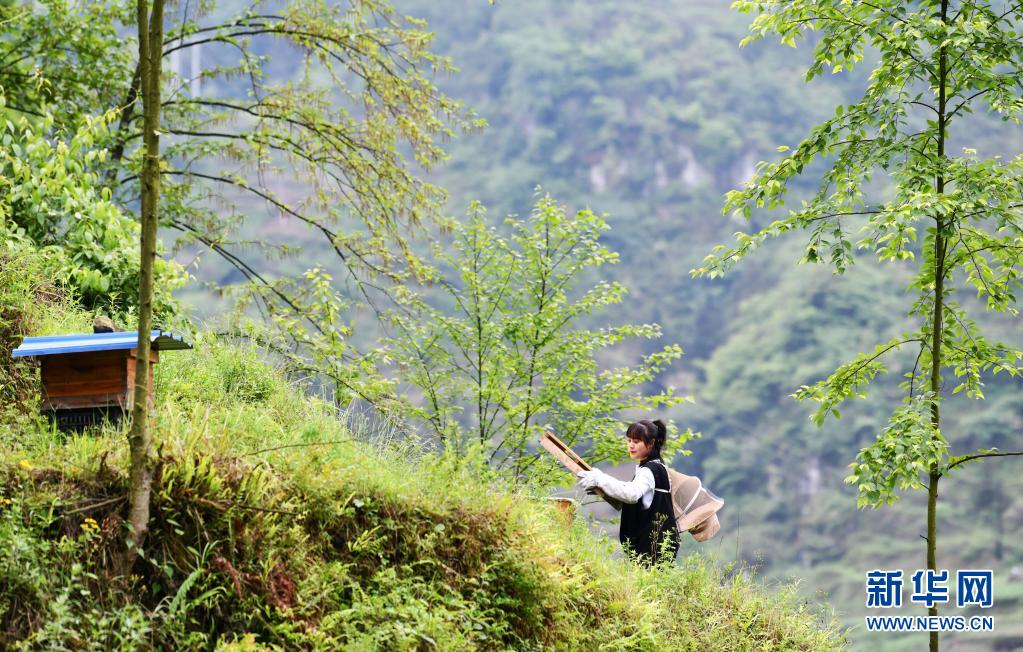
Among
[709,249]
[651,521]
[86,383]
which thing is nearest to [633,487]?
[651,521]

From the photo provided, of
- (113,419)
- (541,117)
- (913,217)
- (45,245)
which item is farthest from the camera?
(541,117)

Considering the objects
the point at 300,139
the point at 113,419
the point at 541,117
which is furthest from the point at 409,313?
the point at 541,117

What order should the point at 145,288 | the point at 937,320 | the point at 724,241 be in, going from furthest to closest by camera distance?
the point at 724,241 → the point at 937,320 → the point at 145,288

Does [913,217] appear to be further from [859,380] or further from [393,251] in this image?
[393,251]

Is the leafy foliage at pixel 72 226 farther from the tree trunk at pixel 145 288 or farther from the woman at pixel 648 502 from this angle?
the woman at pixel 648 502

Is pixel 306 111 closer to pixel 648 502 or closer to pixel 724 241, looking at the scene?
pixel 648 502

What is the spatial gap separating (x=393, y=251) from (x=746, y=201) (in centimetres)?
590

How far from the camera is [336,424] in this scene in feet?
20.5

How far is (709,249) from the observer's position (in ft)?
322

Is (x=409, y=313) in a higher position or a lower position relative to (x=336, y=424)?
higher

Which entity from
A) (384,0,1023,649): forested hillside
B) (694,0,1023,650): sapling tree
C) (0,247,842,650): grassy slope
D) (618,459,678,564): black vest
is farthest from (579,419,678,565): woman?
(384,0,1023,649): forested hillside

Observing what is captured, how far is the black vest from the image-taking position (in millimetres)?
7008

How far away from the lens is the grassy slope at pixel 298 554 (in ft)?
14.6

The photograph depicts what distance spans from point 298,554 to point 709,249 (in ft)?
313
